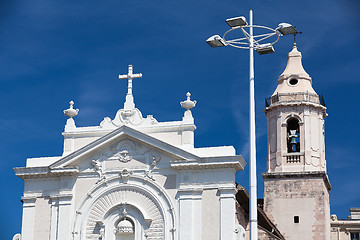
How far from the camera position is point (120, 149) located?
3994cm

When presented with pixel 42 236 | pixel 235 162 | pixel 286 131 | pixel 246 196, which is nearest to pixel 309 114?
pixel 286 131

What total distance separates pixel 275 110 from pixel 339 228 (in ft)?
50.5

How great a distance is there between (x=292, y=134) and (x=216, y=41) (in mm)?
25418

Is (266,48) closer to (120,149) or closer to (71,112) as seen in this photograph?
(120,149)

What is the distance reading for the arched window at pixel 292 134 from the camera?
56.4m

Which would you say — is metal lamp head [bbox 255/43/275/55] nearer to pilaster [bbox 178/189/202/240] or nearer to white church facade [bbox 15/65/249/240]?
white church facade [bbox 15/65/249/240]

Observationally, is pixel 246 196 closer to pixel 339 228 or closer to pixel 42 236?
pixel 42 236

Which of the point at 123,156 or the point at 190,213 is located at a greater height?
the point at 123,156

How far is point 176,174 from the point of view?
38.9 metres

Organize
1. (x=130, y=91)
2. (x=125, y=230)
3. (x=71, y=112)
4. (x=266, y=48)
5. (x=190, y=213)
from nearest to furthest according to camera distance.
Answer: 1. (x=266, y=48)
2. (x=190, y=213)
3. (x=125, y=230)
4. (x=71, y=112)
5. (x=130, y=91)

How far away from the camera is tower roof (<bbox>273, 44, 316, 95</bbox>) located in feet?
189

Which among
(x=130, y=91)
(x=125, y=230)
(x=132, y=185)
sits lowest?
(x=125, y=230)

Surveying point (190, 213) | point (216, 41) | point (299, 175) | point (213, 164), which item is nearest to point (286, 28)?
point (216, 41)

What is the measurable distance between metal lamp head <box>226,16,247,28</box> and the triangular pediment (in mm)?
9263
